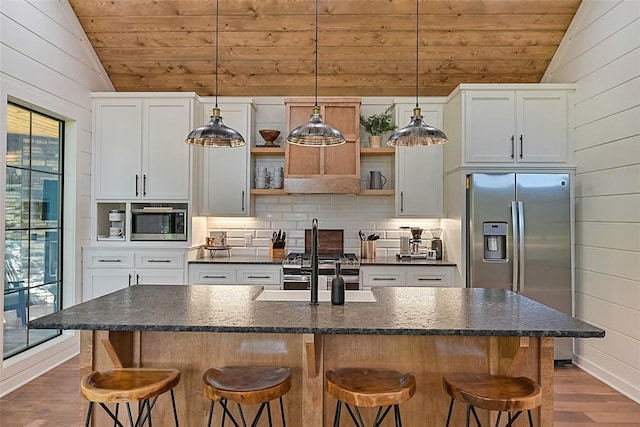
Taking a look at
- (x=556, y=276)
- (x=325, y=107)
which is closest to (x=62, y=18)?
(x=325, y=107)

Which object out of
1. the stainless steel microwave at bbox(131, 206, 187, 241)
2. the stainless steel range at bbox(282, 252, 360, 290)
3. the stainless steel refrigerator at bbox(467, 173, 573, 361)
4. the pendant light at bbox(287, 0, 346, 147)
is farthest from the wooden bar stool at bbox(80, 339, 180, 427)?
the stainless steel refrigerator at bbox(467, 173, 573, 361)

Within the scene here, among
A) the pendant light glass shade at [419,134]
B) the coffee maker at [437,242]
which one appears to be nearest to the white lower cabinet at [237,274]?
the coffee maker at [437,242]

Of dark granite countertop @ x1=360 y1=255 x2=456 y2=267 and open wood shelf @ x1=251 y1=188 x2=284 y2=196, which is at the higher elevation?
open wood shelf @ x1=251 y1=188 x2=284 y2=196

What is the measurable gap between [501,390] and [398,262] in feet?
8.12

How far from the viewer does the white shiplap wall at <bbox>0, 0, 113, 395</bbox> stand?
332cm

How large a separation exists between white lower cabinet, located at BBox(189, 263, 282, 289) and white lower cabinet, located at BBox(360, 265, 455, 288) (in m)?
0.85

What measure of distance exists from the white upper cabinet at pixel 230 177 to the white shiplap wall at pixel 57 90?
113cm

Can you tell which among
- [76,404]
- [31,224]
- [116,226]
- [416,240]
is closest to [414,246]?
[416,240]

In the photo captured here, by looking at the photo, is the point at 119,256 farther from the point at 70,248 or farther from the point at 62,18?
the point at 62,18

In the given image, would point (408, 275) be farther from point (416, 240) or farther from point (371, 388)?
point (371, 388)

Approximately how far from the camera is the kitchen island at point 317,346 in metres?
2.03

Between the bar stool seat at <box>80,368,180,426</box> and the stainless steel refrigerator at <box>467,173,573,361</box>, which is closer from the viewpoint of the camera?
the bar stool seat at <box>80,368,180,426</box>

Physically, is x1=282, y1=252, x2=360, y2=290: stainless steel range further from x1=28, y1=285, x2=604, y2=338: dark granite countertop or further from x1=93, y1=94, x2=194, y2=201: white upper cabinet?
x1=28, y1=285, x2=604, y2=338: dark granite countertop

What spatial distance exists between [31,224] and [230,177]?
178cm
